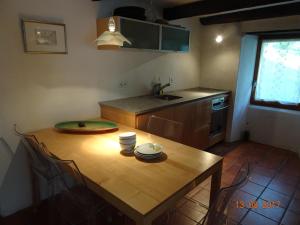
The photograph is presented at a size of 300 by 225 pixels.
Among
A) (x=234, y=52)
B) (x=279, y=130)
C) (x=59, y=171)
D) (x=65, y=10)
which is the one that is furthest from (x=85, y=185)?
(x=279, y=130)

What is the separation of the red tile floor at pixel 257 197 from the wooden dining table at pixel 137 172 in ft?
1.62

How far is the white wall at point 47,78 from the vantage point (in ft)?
6.26

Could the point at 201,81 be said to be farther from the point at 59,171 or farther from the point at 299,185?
the point at 59,171

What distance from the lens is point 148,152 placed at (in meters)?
1.53

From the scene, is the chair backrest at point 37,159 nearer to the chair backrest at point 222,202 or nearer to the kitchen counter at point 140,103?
the kitchen counter at point 140,103

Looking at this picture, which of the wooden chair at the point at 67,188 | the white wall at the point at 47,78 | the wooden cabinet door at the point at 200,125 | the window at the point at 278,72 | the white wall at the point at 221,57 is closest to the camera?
the wooden chair at the point at 67,188

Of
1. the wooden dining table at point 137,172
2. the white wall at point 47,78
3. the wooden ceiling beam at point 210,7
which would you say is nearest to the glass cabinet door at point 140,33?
the white wall at point 47,78

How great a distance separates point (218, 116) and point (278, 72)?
1222 mm

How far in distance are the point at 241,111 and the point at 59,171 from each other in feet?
11.3

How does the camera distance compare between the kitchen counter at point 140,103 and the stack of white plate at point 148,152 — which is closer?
the stack of white plate at point 148,152

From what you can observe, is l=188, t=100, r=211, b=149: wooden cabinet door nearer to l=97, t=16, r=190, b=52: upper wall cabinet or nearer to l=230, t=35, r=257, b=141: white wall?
l=230, t=35, r=257, b=141: white wall

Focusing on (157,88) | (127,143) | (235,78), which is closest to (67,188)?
(127,143)

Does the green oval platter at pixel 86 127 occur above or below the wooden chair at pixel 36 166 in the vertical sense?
above

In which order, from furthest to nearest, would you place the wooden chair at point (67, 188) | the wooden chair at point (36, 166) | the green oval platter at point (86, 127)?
the green oval platter at point (86, 127) → the wooden chair at point (36, 166) → the wooden chair at point (67, 188)
